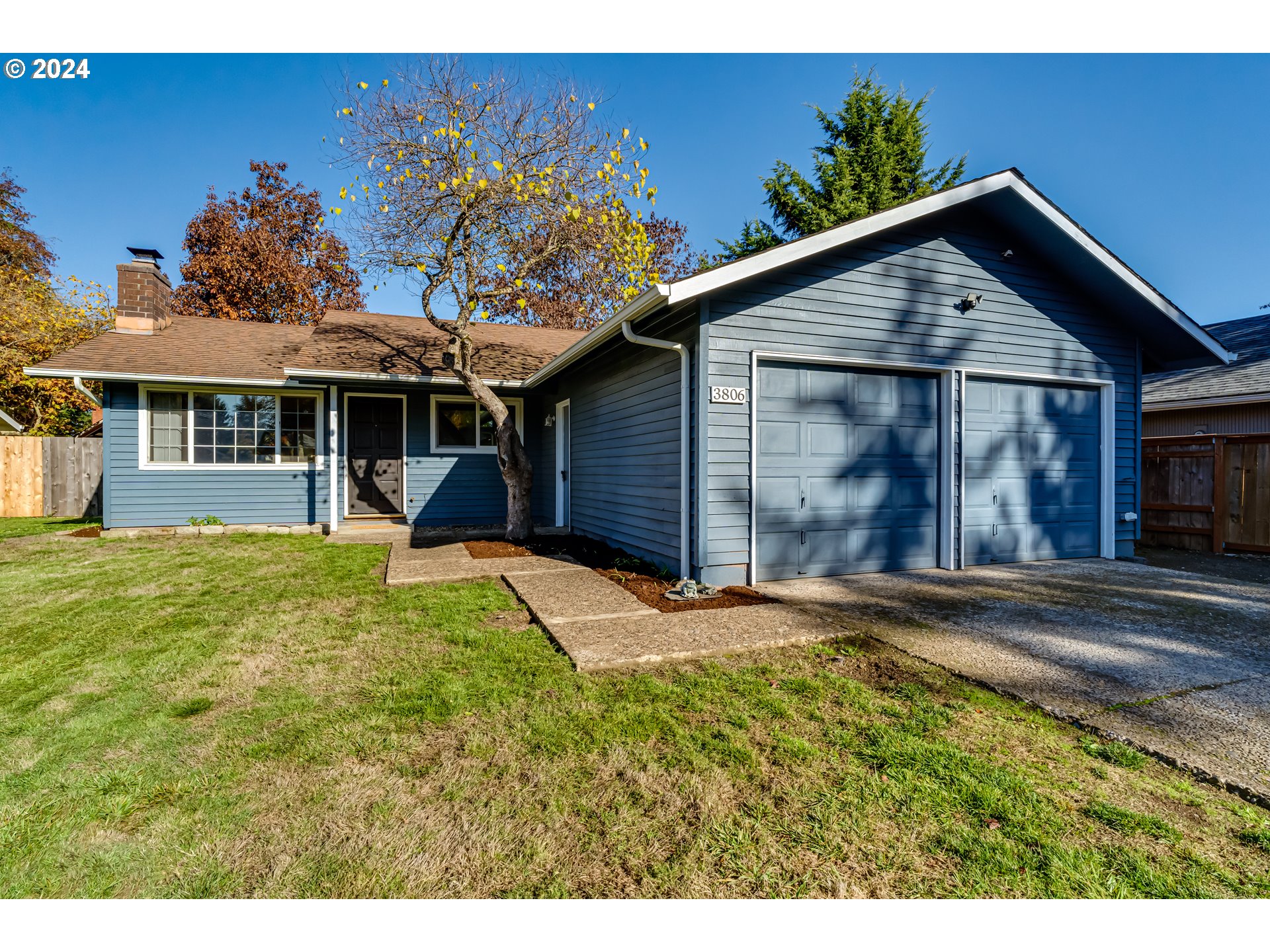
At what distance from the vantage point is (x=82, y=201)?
1297 centimetres

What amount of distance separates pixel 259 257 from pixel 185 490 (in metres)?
14.7

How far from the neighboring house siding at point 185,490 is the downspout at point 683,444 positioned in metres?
6.93

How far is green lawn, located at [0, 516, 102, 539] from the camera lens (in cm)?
941

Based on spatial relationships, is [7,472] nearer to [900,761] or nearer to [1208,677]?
[900,761]

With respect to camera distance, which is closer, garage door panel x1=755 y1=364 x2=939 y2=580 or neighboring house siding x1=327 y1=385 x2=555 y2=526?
garage door panel x1=755 y1=364 x2=939 y2=580

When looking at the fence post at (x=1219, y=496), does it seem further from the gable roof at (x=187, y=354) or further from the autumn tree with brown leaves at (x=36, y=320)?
the autumn tree with brown leaves at (x=36, y=320)

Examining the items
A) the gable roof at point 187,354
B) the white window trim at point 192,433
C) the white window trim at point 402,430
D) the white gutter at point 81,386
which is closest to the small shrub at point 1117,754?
the white window trim at point 402,430

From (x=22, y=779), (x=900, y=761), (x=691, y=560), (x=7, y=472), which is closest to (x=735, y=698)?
(x=900, y=761)

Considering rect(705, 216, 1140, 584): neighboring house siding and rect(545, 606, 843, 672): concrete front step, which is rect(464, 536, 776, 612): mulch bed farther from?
rect(705, 216, 1140, 584): neighboring house siding

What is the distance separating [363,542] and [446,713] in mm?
6099

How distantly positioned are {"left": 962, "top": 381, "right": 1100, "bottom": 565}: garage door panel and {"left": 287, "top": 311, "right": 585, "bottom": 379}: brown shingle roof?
689cm

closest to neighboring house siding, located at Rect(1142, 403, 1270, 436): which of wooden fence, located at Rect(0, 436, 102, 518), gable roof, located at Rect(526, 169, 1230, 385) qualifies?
gable roof, located at Rect(526, 169, 1230, 385)

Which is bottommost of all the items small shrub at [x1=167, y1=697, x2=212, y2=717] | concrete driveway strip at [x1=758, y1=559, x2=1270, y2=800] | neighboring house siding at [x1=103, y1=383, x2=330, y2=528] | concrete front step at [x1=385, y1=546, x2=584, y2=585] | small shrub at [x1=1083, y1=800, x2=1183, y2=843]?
small shrub at [x1=167, y1=697, x2=212, y2=717]

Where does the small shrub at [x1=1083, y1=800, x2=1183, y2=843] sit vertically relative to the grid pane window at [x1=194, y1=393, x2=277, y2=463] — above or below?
below
